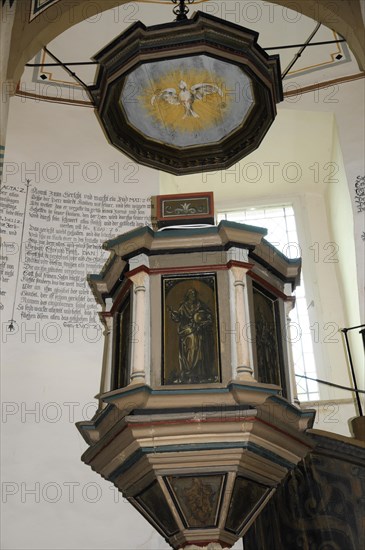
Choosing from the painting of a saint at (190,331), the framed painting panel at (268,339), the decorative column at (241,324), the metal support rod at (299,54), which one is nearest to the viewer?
the decorative column at (241,324)

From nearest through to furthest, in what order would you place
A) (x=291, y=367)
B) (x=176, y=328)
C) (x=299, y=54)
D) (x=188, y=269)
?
1. (x=176, y=328)
2. (x=188, y=269)
3. (x=291, y=367)
4. (x=299, y=54)

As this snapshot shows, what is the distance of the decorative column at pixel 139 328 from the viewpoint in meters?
4.77

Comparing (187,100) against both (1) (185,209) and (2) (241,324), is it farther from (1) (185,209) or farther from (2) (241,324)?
(2) (241,324)

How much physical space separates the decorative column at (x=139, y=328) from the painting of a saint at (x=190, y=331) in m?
0.16

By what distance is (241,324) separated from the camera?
4.93 m

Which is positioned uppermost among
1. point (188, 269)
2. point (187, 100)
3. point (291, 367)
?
point (187, 100)

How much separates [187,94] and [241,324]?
3050 mm

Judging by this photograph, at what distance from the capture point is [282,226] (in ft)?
32.7

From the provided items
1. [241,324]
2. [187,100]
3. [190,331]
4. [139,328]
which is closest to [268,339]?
[241,324]

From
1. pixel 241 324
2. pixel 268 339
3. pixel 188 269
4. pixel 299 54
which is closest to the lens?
pixel 241 324

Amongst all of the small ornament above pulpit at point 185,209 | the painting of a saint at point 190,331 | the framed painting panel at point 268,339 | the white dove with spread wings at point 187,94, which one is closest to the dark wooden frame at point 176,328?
the painting of a saint at point 190,331

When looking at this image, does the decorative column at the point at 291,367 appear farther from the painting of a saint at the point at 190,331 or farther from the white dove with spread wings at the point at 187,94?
the white dove with spread wings at the point at 187,94

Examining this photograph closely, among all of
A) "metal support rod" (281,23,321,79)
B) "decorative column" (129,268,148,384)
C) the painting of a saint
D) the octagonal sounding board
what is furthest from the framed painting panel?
"metal support rod" (281,23,321,79)

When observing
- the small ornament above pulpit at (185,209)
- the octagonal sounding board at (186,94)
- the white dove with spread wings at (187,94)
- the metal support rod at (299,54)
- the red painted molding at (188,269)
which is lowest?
the red painted molding at (188,269)
